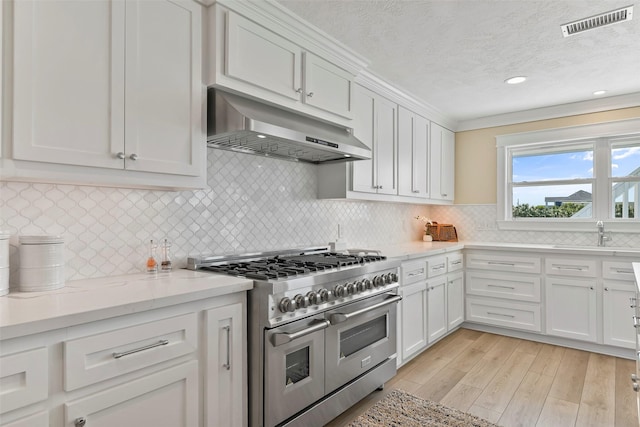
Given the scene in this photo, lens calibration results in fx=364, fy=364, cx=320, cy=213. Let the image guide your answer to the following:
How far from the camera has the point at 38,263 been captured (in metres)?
1.51

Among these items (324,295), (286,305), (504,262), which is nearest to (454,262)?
(504,262)

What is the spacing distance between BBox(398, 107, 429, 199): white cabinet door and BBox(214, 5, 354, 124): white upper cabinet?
1.08 metres

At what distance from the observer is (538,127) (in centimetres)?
421

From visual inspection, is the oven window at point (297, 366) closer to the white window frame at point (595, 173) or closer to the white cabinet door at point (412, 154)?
the white cabinet door at point (412, 154)

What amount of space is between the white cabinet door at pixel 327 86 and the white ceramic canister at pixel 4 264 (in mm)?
1705

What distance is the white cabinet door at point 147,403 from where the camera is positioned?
125cm

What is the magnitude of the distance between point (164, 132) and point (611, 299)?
13.0ft

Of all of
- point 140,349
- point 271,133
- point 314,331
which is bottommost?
point 314,331

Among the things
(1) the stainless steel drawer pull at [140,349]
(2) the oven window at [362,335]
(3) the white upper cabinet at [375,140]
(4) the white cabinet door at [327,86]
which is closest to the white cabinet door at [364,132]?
(3) the white upper cabinet at [375,140]

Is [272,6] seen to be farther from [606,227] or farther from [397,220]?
[606,227]

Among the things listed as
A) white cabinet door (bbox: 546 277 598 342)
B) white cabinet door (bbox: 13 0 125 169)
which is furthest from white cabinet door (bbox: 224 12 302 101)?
white cabinet door (bbox: 546 277 598 342)

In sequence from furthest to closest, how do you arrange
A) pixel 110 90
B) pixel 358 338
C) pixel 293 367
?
pixel 358 338, pixel 293 367, pixel 110 90

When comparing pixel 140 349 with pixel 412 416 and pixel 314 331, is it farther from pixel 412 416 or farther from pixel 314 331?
pixel 412 416

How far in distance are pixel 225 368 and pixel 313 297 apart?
0.57 meters
